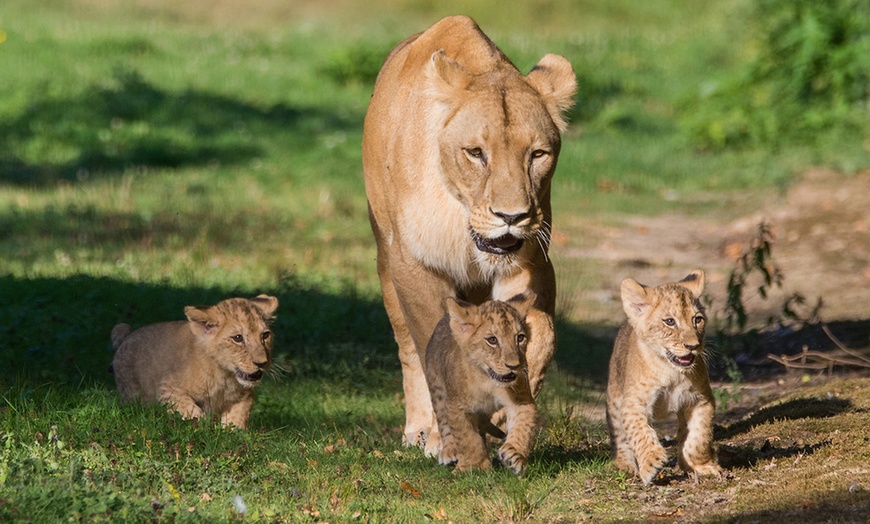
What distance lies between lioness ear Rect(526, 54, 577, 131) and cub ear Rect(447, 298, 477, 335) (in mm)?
1099

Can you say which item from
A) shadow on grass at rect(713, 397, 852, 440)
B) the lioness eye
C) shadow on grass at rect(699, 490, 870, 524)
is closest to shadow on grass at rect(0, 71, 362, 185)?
the lioness eye

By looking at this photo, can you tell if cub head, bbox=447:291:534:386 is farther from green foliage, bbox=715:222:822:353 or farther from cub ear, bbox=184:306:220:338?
green foliage, bbox=715:222:822:353

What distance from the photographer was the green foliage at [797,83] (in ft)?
62.0

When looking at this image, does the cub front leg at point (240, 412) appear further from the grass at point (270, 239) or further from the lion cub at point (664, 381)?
the lion cub at point (664, 381)

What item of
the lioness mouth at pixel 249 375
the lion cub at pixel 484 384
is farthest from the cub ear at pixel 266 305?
the lion cub at pixel 484 384

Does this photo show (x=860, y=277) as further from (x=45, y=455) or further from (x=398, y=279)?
(x=45, y=455)

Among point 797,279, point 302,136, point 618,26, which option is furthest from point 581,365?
point 618,26

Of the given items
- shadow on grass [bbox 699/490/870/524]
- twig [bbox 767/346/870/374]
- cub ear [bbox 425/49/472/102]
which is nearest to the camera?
shadow on grass [bbox 699/490/870/524]

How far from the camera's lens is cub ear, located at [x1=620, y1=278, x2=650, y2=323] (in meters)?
5.68

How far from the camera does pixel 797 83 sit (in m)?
19.4

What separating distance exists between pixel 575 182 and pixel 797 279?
220 inches

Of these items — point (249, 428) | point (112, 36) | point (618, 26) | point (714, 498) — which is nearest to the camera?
point (714, 498)

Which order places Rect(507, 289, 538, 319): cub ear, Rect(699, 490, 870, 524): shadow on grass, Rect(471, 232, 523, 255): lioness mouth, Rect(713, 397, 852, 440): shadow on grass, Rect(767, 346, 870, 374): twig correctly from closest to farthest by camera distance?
Rect(699, 490, 870, 524): shadow on grass, Rect(471, 232, 523, 255): lioness mouth, Rect(507, 289, 538, 319): cub ear, Rect(713, 397, 852, 440): shadow on grass, Rect(767, 346, 870, 374): twig

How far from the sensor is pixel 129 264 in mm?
10875
